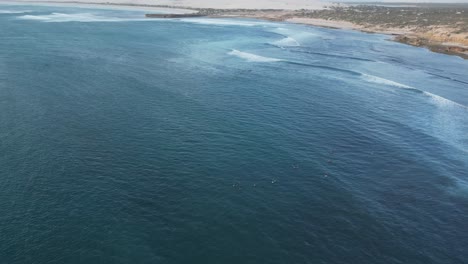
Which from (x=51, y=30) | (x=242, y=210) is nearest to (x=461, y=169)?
(x=242, y=210)

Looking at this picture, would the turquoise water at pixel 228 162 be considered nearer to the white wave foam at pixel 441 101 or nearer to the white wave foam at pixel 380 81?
the white wave foam at pixel 380 81

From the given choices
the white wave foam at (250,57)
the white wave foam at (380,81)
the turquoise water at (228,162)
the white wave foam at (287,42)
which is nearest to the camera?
the turquoise water at (228,162)

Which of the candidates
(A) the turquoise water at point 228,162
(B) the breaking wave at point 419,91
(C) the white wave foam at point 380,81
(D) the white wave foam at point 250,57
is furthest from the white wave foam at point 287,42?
(C) the white wave foam at point 380,81

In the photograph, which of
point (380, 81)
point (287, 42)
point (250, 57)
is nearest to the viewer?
point (380, 81)

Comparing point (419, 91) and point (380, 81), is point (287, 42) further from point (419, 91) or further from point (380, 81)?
point (419, 91)

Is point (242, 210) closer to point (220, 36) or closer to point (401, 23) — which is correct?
point (220, 36)

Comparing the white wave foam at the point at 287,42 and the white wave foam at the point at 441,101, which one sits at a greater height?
the white wave foam at the point at 287,42

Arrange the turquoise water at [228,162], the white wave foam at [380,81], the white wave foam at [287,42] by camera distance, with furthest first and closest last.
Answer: the white wave foam at [287,42] < the white wave foam at [380,81] < the turquoise water at [228,162]

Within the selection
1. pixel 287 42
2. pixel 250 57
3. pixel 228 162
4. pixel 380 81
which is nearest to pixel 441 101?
pixel 380 81

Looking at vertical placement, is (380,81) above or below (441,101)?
above

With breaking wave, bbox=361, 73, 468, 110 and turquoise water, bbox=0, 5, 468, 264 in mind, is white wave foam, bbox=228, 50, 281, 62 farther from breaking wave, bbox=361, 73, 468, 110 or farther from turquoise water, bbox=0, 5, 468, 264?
breaking wave, bbox=361, 73, 468, 110
